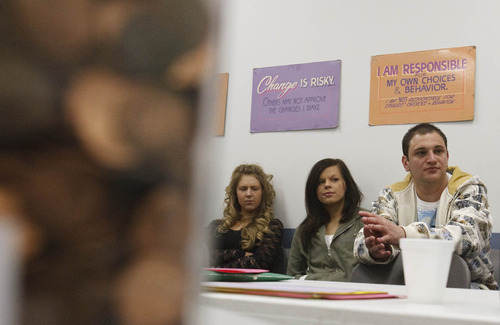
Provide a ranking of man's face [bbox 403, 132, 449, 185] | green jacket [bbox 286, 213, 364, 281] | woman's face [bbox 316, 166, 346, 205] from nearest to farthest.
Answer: man's face [bbox 403, 132, 449, 185], green jacket [bbox 286, 213, 364, 281], woman's face [bbox 316, 166, 346, 205]

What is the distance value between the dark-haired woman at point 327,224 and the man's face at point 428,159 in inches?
19.1

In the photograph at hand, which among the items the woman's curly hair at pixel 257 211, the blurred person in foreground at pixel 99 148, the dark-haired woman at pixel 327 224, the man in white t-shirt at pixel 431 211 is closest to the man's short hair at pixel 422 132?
the man in white t-shirt at pixel 431 211

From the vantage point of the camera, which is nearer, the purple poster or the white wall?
the white wall

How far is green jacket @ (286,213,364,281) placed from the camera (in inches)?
102

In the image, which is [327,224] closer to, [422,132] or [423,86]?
[422,132]

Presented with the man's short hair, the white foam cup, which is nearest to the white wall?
the man's short hair

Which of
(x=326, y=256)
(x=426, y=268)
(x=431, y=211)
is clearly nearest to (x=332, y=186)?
(x=326, y=256)

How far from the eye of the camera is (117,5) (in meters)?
0.10

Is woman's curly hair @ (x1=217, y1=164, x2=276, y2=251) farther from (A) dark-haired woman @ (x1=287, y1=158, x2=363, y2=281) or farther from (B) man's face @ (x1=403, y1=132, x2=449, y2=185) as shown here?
(B) man's face @ (x1=403, y1=132, x2=449, y2=185)

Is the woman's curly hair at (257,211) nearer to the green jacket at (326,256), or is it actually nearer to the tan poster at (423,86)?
the green jacket at (326,256)

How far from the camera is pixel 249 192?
9.65 ft

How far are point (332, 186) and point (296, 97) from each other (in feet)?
2.14

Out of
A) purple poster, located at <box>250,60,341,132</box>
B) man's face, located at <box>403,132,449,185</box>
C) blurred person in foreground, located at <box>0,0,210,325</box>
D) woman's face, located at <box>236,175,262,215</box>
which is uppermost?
purple poster, located at <box>250,60,341,132</box>

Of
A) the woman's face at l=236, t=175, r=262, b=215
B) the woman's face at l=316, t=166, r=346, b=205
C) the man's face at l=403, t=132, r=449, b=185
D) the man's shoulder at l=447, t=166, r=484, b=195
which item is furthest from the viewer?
the woman's face at l=236, t=175, r=262, b=215
